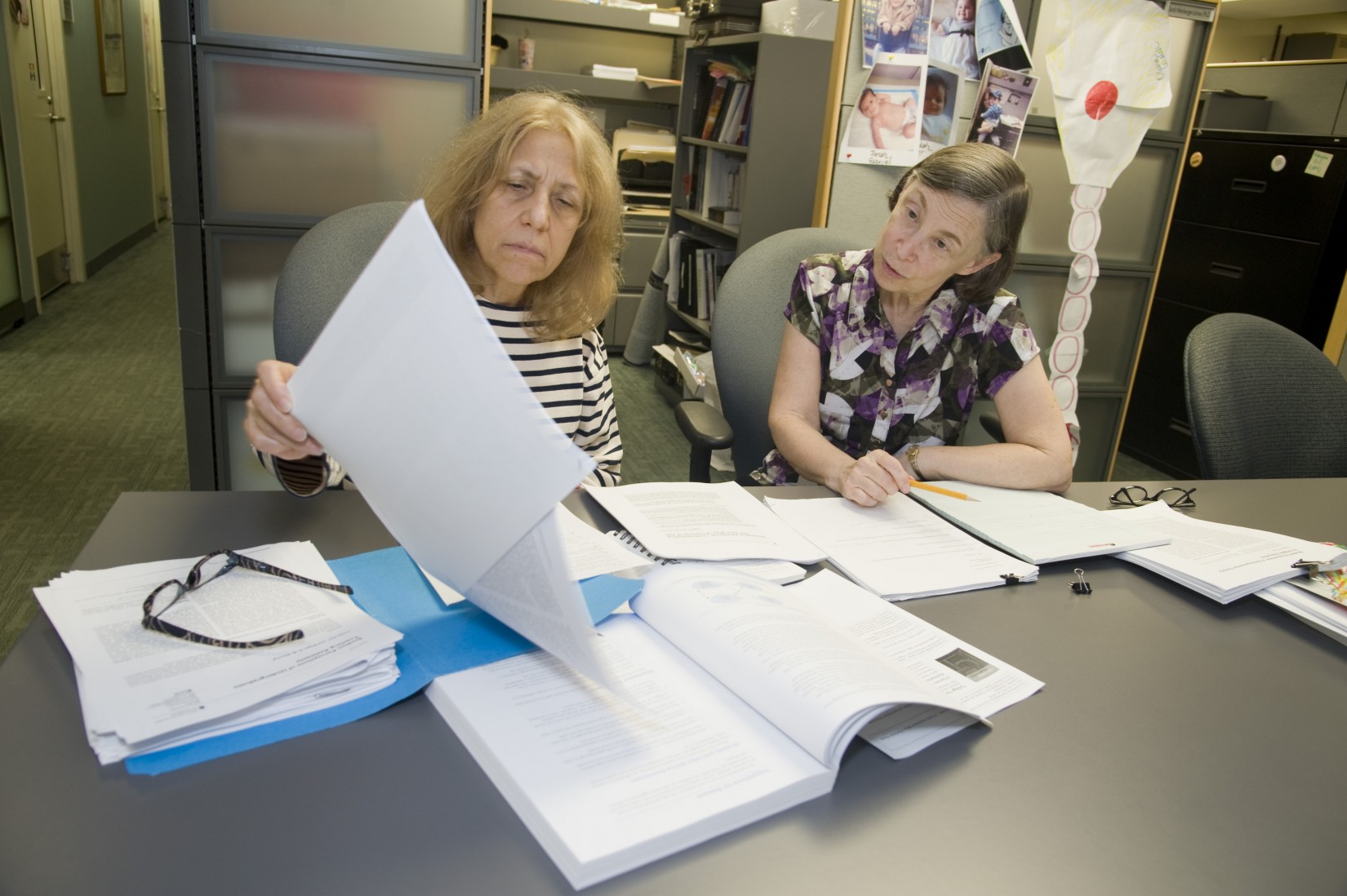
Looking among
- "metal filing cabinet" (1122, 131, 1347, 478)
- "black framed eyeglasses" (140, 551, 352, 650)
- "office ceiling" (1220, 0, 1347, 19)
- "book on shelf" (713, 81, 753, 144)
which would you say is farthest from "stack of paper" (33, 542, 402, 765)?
"office ceiling" (1220, 0, 1347, 19)

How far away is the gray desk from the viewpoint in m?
0.59

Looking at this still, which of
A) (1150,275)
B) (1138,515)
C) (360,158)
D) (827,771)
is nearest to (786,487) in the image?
(1138,515)

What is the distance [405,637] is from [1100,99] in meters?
2.45

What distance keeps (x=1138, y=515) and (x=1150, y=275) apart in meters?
1.85

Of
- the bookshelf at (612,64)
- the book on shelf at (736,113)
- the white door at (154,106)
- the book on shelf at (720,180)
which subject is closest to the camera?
the book on shelf at (736,113)

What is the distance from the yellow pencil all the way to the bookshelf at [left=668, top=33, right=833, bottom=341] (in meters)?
1.99

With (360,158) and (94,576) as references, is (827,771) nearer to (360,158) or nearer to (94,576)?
(94,576)

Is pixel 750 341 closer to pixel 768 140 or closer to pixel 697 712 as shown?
pixel 697 712

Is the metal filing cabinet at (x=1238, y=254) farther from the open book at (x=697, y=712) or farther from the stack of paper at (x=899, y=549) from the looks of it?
the open book at (x=697, y=712)

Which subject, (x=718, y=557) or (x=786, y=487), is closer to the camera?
(x=718, y=557)

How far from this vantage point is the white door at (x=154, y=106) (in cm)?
718

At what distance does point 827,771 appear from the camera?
70cm

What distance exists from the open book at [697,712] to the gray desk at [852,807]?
2 centimetres

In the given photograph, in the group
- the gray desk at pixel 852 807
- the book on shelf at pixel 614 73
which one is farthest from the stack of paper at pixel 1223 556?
the book on shelf at pixel 614 73
